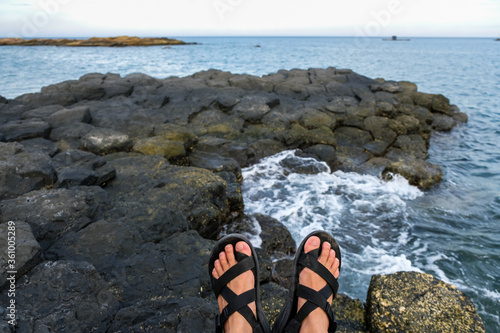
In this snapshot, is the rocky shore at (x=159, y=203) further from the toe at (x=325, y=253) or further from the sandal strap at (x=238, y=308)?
Answer: the toe at (x=325, y=253)

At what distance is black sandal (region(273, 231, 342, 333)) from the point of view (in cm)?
207

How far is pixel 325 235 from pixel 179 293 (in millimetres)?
1286

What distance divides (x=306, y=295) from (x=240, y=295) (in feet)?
1.57

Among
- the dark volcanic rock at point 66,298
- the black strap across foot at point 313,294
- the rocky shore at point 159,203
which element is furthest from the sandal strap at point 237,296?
the dark volcanic rock at point 66,298

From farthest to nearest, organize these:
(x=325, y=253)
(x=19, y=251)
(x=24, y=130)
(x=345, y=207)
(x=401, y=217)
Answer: (x=24, y=130) < (x=345, y=207) < (x=401, y=217) < (x=325, y=253) < (x=19, y=251)

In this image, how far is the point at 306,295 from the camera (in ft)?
7.23

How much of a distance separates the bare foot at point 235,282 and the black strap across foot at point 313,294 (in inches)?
11.8

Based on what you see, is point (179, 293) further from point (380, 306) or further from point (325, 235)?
point (380, 306)

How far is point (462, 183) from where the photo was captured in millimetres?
6793

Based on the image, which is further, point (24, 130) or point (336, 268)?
point (24, 130)

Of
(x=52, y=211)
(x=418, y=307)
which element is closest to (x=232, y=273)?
(x=418, y=307)

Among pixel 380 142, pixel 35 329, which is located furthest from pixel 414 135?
pixel 35 329

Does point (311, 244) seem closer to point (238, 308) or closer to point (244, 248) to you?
point (244, 248)

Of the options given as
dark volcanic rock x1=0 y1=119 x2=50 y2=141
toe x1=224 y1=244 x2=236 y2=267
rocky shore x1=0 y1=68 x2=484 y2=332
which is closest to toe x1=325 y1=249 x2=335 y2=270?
rocky shore x1=0 y1=68 x2=484 y2=332
